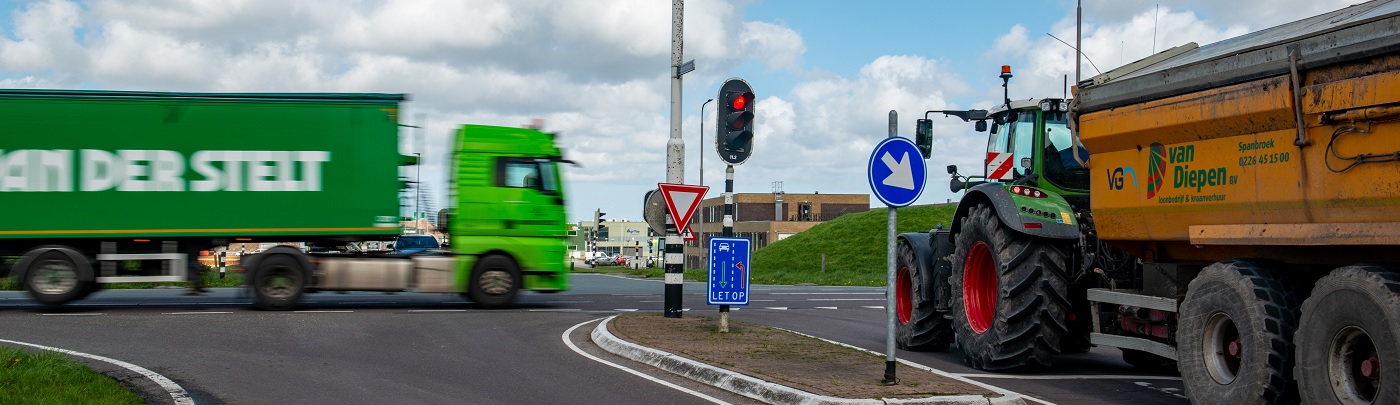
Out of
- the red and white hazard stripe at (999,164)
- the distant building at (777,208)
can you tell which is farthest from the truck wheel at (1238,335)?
the distant building at (777,208)

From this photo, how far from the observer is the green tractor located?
33.6 feet

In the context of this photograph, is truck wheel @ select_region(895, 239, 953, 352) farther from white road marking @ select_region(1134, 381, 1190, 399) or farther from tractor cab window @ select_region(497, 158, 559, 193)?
tractor cab window @ select_region(497, 158, 559, 193)

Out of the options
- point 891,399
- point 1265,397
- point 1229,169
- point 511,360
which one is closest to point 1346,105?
point 1229,169

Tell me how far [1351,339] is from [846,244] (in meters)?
56.3

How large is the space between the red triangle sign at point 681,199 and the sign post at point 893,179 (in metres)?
5.64

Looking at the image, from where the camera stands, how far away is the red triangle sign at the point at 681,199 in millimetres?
14578

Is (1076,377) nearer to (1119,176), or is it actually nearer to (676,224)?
(1119,176)

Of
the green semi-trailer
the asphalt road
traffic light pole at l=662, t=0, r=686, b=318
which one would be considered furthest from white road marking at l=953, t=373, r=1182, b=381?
the green semi-trailer

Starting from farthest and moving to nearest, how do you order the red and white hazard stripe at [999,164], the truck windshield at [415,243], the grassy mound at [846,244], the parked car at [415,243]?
the grassy mound at [846,244] < the truck windshield at [415,243] < the parked car at [415,243] < the red and white hazard stripe at [999,164]

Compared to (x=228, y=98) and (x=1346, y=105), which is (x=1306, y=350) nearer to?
(x=1346, y=105)

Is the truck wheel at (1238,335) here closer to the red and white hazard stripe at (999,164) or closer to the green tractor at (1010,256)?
the green tractor at (1010,256)

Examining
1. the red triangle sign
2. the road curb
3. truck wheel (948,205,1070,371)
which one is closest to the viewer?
the road curb

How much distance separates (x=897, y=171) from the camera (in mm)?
9133

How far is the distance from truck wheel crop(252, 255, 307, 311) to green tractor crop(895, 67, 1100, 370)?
368 inches
